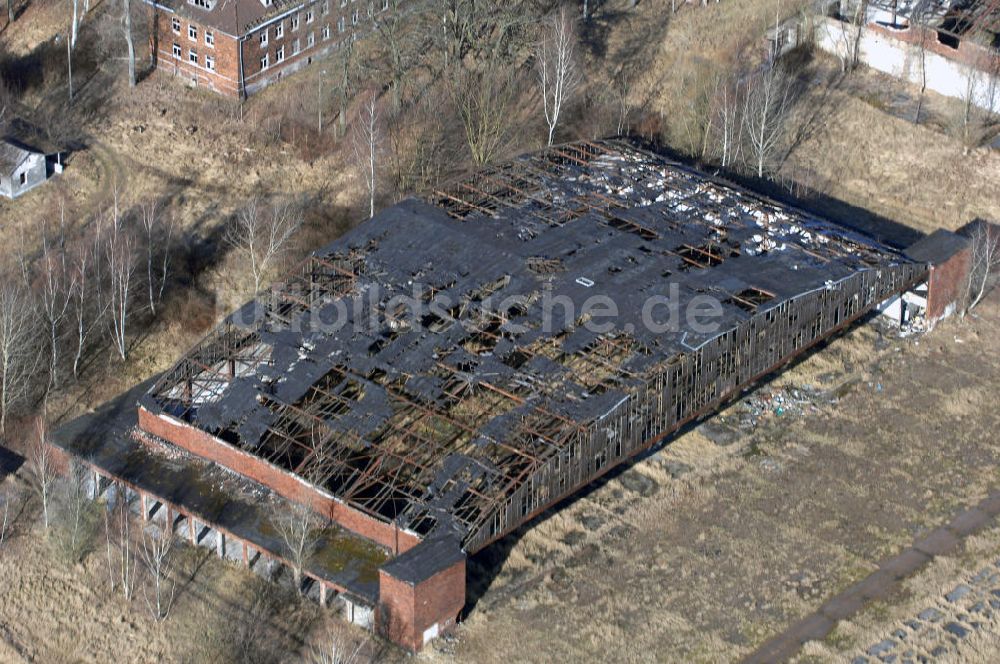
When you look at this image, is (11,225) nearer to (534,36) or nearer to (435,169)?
(435,169)

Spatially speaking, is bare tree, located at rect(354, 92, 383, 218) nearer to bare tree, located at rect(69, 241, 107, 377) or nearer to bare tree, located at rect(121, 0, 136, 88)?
bare tree, located at rect(69, 241, 107, 377)

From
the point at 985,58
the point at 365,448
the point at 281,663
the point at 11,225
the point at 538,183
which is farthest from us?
the point at 985,58

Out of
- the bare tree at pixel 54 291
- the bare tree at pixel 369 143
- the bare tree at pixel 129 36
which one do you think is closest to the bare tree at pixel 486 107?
the bare tree at pixel 369 143

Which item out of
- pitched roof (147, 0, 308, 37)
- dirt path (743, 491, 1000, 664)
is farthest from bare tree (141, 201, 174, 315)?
dirt path (743, 491, 1000, 664)

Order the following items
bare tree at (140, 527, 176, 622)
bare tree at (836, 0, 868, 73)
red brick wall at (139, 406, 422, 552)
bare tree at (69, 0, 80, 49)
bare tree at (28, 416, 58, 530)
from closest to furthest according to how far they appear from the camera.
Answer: red brick wall at (139, 406, 422, 552) → bare tree at (140, 527, 176, 622) → bare tree at (28, 416, 58, 530) → bare tree at (836, 0, 868, 73) → bare tree at (69, 0, 80, 49)

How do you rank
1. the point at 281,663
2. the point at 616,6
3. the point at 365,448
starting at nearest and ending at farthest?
1. the point at 281,663
2. the point at 365,448
3. the point at 616,6

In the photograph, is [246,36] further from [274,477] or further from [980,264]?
[980,264]

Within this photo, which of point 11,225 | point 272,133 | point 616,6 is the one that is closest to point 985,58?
point 616,6
